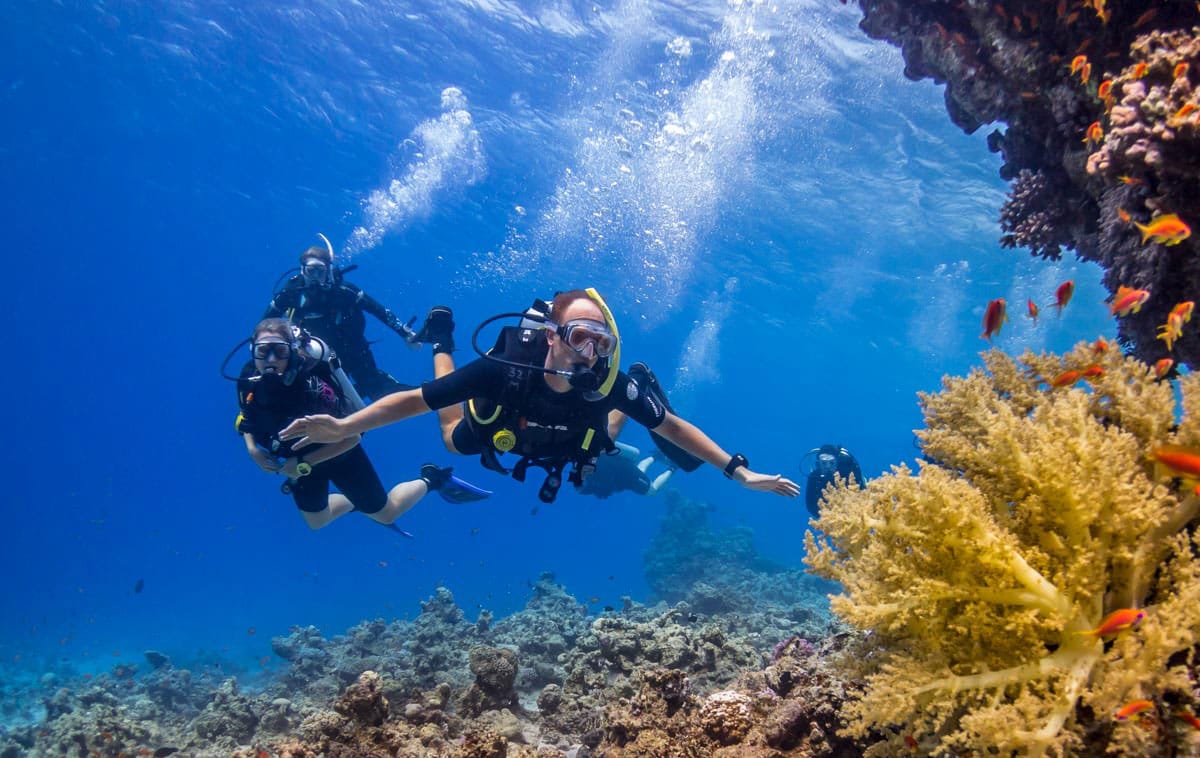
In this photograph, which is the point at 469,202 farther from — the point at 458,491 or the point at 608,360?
the point at 608,360

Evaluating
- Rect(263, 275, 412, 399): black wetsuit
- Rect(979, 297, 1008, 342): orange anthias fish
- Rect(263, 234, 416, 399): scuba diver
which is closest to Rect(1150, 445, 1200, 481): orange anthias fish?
Rect(979, 297, 1008, 342): orange anthias fish

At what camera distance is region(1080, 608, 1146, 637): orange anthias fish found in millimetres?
2059

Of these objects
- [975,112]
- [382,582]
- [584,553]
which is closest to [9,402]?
[382,582]

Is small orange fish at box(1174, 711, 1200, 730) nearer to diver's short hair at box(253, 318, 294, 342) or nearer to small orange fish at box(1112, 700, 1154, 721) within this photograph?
small orange fish at box(1112, 700, 1154, 721)

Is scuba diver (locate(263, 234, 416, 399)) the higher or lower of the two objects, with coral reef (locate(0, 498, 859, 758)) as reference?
higher

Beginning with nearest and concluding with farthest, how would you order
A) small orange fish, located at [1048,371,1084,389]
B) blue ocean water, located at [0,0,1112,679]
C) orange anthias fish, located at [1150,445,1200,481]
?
orange anthias fish, located at [1150,445,1200,481] < small orange fish, located at [1048,371,1084,389] < blue ocean water, located at [0,0,1112,679]

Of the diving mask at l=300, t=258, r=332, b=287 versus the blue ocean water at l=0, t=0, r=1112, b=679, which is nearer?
the diving mask at l=300, t=258, r=332, b=287

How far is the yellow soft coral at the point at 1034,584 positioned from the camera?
207 centimetres

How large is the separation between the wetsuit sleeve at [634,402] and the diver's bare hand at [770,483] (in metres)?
1.11

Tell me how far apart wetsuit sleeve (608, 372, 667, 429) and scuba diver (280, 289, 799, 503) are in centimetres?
1

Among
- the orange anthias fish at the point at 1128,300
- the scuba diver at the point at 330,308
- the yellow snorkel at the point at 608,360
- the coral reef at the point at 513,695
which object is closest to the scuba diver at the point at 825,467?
the coral reef at the point at 513,695

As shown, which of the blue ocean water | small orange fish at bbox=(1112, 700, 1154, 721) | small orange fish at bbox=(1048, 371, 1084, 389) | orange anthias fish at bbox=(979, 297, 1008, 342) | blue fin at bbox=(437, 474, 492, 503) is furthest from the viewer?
the blue ocean water

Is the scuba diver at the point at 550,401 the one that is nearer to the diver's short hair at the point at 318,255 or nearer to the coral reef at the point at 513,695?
the coral reef at the point at 513,695

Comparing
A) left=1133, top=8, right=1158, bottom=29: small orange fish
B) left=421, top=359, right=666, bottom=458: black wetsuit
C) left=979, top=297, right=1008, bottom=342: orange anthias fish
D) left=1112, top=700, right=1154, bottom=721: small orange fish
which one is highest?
left=1133, top=8, right=1158, bottom=29: small orange fish
